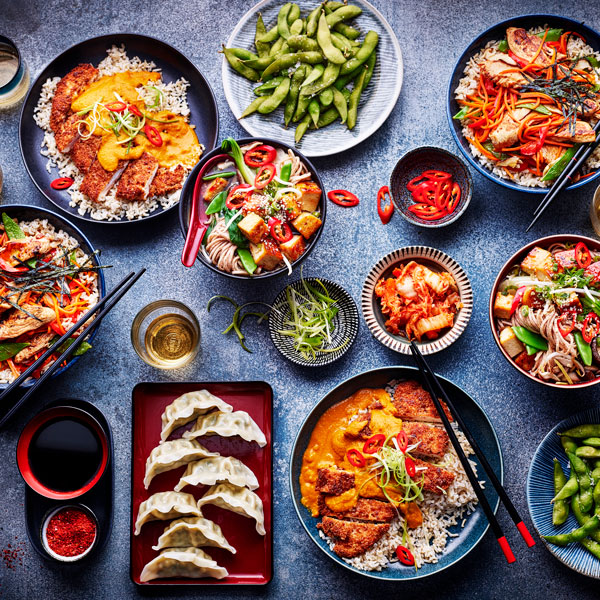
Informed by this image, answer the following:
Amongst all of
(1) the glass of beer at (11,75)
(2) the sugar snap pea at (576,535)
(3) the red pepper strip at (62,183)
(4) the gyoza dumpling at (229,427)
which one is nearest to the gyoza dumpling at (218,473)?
(4) the gyoza dumpling at (229,427)

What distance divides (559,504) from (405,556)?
93 cm

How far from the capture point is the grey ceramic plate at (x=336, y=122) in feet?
12.1

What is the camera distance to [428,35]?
3816mm

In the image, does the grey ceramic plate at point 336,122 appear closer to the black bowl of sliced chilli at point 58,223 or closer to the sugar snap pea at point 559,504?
the black bowl of sliced chilli at point 58,223

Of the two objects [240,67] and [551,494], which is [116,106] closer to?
[240,67]

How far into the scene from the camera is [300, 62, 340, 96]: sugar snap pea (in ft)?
11.9

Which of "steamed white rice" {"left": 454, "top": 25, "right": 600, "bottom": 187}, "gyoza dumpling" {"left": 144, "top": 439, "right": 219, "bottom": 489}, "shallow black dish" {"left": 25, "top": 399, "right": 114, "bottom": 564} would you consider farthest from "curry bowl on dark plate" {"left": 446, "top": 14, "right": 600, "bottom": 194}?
"shallow black dish" {"left": 25, "top": 399, "right": 114, "bottom": 564}

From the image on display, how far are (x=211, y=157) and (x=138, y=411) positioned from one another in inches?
62.0

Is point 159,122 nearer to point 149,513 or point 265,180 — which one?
point 265,180

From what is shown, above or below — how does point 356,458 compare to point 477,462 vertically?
below

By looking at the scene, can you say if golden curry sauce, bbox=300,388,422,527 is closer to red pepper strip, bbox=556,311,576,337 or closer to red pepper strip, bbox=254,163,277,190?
red pepper strip, bbox=556,311,576,337

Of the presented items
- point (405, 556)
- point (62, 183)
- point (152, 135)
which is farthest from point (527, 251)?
point (62, 183)

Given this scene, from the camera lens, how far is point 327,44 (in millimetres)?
3600

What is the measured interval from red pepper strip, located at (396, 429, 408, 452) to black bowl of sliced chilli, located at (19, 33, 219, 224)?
1.89m
